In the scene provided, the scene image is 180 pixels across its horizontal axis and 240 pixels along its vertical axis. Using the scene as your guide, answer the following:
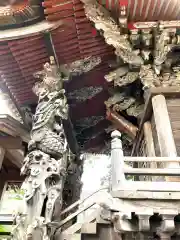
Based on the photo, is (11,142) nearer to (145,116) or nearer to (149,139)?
(145,116)

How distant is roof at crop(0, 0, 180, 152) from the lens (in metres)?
6.71

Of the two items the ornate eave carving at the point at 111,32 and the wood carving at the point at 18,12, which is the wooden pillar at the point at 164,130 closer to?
the ornate eave carving at the point at 111,32

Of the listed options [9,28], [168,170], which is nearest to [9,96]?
[9,28]

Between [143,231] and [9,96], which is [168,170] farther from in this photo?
[9,96]

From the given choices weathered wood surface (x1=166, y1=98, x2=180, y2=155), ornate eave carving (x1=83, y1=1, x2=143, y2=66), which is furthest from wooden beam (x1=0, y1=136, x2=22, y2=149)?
weathered wood surface (x1=166, y1=98, x2=180, y2=155)

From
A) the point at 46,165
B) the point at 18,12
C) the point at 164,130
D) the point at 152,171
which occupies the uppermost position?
the point at 18,12

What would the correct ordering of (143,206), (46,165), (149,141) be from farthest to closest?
(149,141)
(46,165)
(143,206)

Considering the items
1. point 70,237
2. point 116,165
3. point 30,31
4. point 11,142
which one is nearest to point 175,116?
point 116,165

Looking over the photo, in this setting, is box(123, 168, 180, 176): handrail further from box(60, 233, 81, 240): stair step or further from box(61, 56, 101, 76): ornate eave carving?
box(61, 56, 101, 76): ornate eave carving

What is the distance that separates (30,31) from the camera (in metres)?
6.95

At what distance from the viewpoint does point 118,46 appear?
6730 mm

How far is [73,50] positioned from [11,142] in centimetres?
380

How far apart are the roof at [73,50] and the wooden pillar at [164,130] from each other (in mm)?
1914

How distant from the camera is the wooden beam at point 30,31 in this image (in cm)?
688
